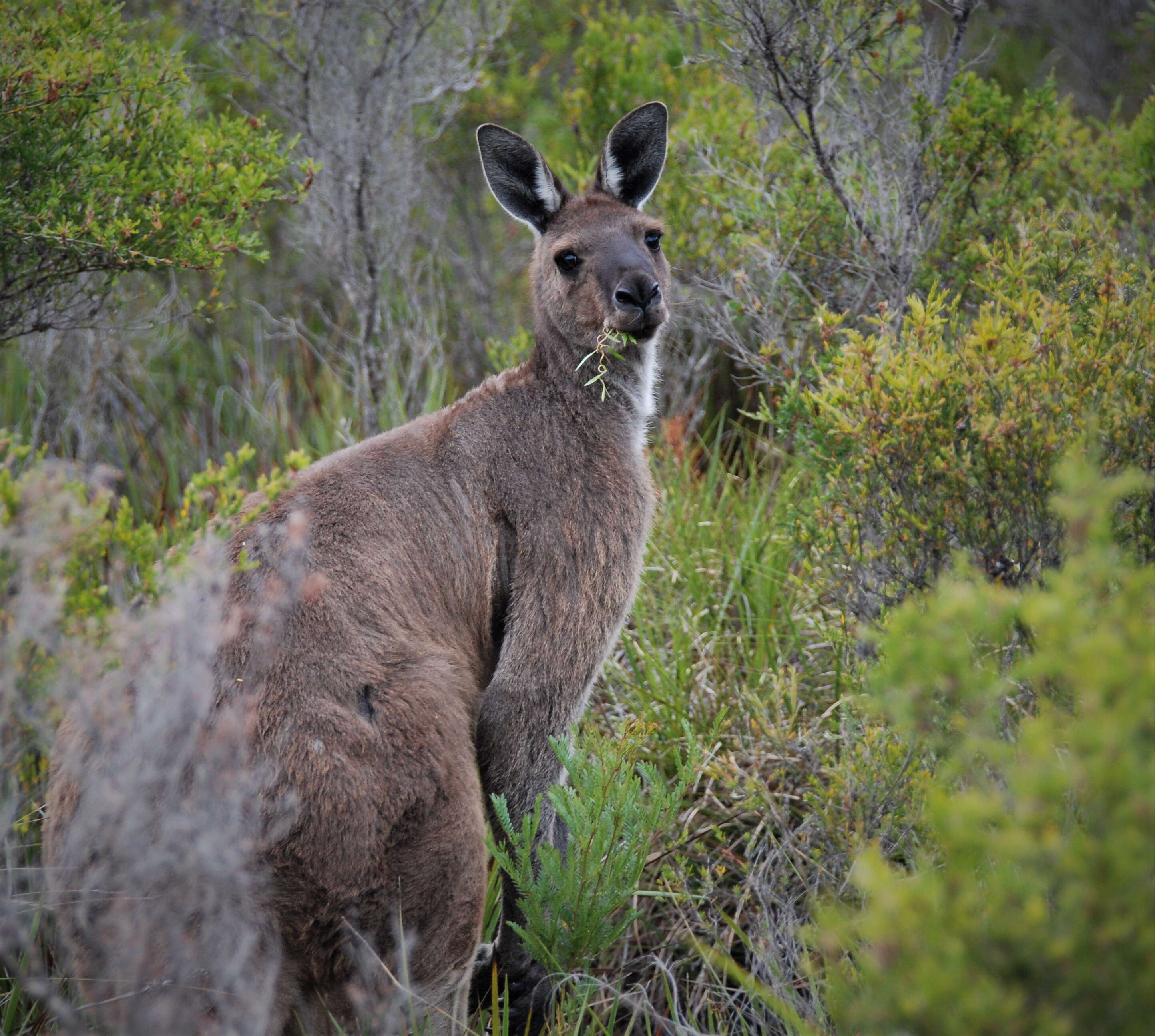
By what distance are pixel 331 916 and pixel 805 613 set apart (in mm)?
2527

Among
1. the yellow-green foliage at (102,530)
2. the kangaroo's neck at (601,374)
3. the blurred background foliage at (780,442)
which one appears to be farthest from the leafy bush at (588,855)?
the kangaroo's neck at (601,374)

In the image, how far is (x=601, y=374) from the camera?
3656 millimetres

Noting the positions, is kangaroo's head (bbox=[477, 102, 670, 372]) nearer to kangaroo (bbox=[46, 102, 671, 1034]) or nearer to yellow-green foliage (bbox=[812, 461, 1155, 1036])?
kangaroo (bbox=[46, 102, 671, 1034])

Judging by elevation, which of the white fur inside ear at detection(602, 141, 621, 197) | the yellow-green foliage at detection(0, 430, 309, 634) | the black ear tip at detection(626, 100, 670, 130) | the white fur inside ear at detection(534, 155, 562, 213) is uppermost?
the black ear tip at detection(626, 100, 670, 130)

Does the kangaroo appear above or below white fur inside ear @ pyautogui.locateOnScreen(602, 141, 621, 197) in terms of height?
below

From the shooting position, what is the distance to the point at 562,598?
3355 mm

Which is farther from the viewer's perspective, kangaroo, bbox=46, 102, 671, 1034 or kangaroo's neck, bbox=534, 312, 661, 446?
kangaroo's neck, bbox=534, 312, 661, 446

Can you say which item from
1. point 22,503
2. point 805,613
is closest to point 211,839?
point 22,503

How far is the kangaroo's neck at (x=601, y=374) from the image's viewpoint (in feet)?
12.2

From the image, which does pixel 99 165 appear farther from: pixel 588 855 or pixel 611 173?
pixel 588 855

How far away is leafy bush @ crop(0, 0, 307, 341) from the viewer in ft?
11.6

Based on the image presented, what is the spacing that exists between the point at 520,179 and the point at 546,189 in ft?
0.42

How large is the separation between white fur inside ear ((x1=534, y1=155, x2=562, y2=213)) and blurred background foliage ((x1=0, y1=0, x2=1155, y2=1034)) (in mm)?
874

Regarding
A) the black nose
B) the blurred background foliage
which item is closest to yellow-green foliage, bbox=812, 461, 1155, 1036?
the blurred background foliage
